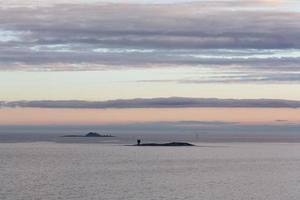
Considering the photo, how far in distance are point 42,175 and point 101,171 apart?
9.38m

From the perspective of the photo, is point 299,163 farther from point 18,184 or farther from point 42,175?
point 18,184

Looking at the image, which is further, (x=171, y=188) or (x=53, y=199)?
(x=171, y=188)

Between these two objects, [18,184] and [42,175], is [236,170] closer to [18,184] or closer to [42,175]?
[42,175]

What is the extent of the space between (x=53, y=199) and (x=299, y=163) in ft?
182

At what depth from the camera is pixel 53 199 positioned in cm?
5000

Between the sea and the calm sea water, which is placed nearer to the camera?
the sea

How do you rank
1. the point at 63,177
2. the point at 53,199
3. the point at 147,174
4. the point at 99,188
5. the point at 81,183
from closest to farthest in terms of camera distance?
the point at 53,199 → the point at 99,188 → the point at 81,183 → the point at 63,177 → the point at 147,174

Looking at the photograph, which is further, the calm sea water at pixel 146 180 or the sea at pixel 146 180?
the calm sea water at pixel 146 180

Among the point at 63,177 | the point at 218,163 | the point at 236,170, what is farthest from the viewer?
the point at 218,163

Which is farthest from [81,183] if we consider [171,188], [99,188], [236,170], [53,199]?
[236,170]

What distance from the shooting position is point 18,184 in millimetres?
60469

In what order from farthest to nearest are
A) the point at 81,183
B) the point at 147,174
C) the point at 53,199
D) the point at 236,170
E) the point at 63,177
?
the point at 236,170
the point at 147,174
the point at 63,177
the point at 81,183
the point at 53,199

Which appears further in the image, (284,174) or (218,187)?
(284,174)

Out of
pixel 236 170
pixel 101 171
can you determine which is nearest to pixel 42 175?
pixel 101 171
